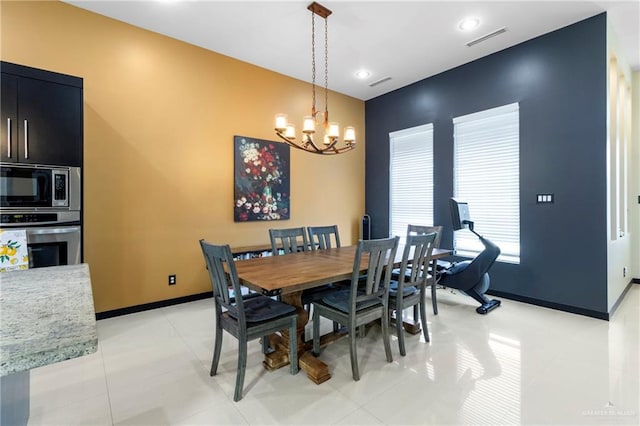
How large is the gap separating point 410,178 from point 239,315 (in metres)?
4.04

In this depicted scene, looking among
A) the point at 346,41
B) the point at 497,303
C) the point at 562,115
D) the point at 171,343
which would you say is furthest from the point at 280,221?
the point at 562,115

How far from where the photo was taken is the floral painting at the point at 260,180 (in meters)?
4.27

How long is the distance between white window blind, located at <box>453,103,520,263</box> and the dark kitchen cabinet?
461 centimetres

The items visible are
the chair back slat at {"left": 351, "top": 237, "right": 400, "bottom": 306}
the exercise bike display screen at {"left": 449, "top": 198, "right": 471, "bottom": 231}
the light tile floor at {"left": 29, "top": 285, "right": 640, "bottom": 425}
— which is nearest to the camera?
the light tile floor at {"left": 29, "top": 285, "right": 640, "bottom": 425}

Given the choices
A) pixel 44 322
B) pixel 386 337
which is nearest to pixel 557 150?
pixel 386 337

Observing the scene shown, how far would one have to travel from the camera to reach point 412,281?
2.71 meters

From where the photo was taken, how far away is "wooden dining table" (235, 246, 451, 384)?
200cm

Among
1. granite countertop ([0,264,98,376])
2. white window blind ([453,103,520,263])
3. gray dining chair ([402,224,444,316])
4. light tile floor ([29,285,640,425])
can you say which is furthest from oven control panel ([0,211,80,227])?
white window blind ([453,103,520,263])

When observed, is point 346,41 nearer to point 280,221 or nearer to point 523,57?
point 523,57

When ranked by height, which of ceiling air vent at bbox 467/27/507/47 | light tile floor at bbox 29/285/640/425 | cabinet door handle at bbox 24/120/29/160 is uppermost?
ceiling air vent at bbox 467/27/507/47

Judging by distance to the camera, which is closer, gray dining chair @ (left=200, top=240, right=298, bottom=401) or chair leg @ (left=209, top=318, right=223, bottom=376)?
gray dining chair @ (left=200, top=240, right=298, bottom=401)

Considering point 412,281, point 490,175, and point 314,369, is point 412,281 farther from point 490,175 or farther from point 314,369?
point 490,175

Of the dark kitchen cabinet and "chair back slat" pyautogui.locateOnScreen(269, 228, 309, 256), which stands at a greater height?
the dark kitchen cabinet

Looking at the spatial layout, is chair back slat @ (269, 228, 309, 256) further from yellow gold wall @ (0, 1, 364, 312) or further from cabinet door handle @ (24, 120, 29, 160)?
cabinet door handle @ (24, 120, 29, 160)
